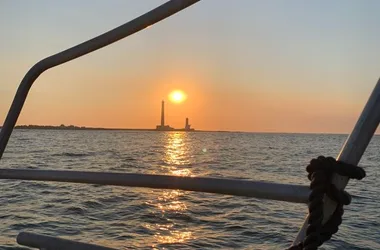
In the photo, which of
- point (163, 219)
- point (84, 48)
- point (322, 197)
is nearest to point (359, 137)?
point (322, 197)

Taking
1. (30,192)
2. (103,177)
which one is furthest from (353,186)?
(103,177)

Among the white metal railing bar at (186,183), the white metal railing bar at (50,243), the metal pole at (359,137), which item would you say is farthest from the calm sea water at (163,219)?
the metal pole at (359,137)

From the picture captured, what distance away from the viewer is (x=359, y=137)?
1.05 metres

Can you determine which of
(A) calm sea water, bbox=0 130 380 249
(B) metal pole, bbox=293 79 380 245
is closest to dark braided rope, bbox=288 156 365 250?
(B) metal pole, bbox=293 79 380 245

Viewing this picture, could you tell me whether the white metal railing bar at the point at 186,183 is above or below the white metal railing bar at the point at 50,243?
above

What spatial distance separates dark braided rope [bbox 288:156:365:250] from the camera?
103 centimetres

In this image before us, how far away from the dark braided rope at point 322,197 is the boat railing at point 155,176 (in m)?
0.03

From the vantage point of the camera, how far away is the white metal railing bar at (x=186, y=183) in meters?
1.15

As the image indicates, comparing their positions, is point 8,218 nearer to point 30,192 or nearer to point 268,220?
point 30,192

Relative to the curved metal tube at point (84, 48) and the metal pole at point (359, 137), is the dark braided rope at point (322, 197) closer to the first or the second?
the metal pole at point (359, 137)

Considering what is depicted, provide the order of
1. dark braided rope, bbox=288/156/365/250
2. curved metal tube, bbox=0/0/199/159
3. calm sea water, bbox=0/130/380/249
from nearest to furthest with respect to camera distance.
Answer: dark braided rope, bbox=288/156/365/250 < curved metal tube, bbox=0/0/199/159 < calm sea water, bbox=0/130/380/249

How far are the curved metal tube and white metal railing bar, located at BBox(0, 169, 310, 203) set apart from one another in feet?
0.89

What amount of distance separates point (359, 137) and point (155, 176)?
737 millimetres

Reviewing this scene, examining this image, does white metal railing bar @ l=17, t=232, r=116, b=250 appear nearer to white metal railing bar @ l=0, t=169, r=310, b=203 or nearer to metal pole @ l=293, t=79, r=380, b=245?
white metal railing bar @ l=0, t=169, r=310, b=203
